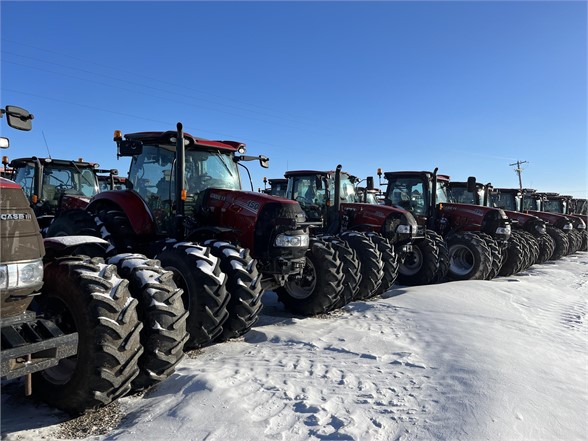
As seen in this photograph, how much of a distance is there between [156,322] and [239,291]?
134 centimetres

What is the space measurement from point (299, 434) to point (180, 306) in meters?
1.37

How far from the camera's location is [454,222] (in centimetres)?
1118

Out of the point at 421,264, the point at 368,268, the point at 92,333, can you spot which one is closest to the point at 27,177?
the point at 368,268

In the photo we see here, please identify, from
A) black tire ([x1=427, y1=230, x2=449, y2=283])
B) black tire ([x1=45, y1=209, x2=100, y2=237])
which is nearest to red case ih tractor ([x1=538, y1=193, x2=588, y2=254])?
black tire ([x1=427, y1=230, x2=449, y2=283])

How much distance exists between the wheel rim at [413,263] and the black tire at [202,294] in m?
5.83

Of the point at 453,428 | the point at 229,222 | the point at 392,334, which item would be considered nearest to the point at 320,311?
the point at 392,334

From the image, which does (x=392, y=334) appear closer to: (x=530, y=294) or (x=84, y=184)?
(x=530, y=294)

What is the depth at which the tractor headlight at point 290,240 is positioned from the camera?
5.43m

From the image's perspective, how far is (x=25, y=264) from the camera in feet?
8.25

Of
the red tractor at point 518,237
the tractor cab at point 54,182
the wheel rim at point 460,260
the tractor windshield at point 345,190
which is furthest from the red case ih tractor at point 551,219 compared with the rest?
the tractor cab at point 54,182

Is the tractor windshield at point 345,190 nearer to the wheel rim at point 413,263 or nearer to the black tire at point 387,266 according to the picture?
the wheel rim at point 413,263

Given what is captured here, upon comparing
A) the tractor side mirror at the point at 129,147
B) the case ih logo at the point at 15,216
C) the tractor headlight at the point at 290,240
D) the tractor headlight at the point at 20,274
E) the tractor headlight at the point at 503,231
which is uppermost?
the tractor side mirror at the point at 129,147

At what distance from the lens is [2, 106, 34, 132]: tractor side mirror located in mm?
2875

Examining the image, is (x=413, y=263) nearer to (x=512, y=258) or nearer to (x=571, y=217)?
(x=512, y=258)
